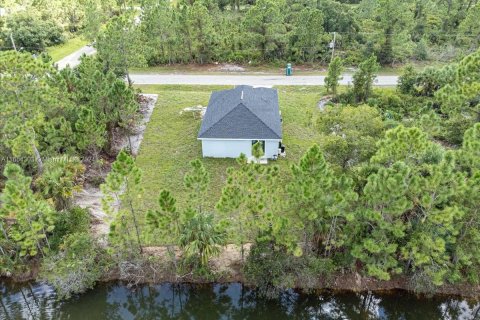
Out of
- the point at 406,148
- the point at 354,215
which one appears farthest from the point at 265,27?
the point at 354,215

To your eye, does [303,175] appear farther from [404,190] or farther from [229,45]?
[229,45]

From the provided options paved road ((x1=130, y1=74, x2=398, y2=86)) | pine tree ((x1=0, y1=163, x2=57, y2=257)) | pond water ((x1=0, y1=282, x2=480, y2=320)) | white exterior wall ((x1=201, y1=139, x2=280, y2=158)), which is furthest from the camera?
paved road ((x1=130, y1=74, x2=398, y2=86))

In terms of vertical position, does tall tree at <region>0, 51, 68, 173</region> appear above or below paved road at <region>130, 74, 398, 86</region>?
above

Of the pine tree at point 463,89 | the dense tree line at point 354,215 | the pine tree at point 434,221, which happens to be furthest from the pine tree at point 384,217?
the pine tree at point 463,89

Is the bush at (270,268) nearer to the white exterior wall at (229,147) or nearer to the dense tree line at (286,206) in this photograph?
the dense tree line at (286,206)

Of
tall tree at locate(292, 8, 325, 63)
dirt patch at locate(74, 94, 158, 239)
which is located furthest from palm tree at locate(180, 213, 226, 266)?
tall tree at locate(292, 8, 325, 63)

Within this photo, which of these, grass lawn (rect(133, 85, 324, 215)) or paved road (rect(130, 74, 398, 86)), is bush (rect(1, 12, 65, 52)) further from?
grass lawn (rect(133, 85, 324, 215))

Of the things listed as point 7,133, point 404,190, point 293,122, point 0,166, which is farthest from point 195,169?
point 293,122
